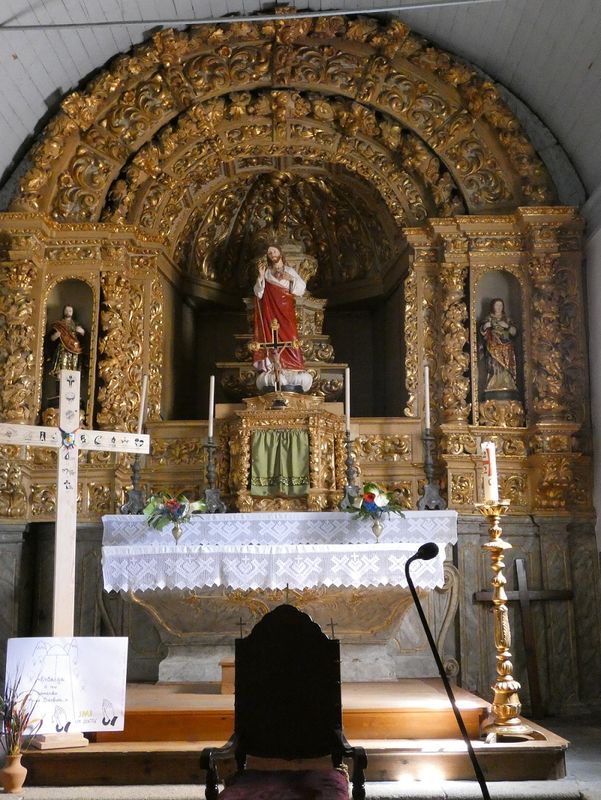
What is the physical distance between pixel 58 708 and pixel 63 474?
1.65 m

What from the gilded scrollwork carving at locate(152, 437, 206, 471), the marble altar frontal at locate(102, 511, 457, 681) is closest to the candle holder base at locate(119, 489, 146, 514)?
the marble altar frontal at locate(102, 511, 457, 681)

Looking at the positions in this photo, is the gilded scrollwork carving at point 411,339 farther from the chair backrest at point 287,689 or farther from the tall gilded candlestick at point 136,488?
the chair backrest at point 287,689

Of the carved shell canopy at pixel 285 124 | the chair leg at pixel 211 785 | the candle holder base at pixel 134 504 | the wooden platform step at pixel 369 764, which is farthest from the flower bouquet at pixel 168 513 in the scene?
the chair leg at pixel 211 785

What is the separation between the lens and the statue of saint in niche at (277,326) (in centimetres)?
974

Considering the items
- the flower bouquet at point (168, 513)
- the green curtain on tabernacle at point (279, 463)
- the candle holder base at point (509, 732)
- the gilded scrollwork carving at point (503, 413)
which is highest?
the gilded scrollwork carving at point (503, 413)

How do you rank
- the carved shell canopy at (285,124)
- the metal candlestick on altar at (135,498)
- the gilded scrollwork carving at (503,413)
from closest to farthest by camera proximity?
the metal candlestick on altar at (135,498), the gilded scrollwork carving at (503,413), the carved shell canopy at (285,124)

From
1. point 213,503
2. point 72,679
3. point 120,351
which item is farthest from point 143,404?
point 72,679

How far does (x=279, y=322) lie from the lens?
1001 cm

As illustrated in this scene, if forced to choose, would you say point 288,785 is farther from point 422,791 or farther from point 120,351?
point 120,351

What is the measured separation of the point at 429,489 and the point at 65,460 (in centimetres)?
349

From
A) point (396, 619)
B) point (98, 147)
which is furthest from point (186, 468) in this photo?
point (98, 147)

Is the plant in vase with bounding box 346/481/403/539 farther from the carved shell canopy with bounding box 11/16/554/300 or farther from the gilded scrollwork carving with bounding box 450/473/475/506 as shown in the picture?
the carved shell canopy with bounding box 11/16/554/300

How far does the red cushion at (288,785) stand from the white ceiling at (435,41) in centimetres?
666

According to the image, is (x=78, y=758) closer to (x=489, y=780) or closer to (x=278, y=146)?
(x=489, y=780)
